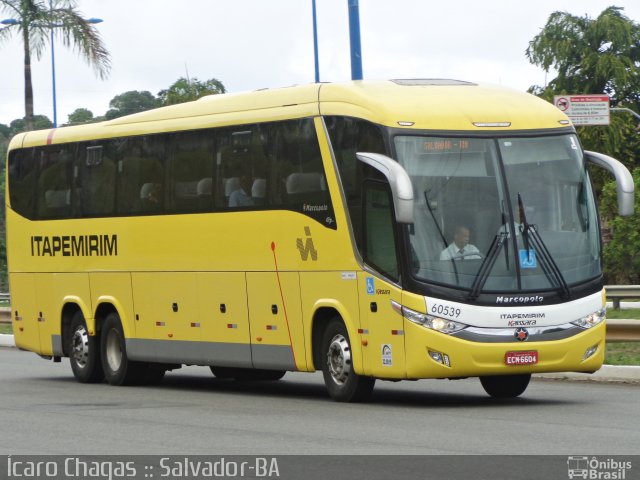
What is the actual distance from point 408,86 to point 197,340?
472cm

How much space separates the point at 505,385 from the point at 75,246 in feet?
24.5

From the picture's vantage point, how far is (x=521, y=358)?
53.1ft

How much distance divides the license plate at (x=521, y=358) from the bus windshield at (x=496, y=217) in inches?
25.7

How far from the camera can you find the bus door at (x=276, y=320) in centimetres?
1817

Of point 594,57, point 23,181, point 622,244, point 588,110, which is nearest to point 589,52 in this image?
point 594,57

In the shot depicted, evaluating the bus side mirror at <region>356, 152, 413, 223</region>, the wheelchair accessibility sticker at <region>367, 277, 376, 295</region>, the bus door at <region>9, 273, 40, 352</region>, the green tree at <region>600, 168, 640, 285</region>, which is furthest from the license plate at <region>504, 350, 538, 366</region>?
the green tree at <region>600, 168, 640, 285</region>

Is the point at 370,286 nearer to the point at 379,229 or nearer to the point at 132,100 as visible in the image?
the point at 379,229

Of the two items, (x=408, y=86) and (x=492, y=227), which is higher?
(x=408, y=86)

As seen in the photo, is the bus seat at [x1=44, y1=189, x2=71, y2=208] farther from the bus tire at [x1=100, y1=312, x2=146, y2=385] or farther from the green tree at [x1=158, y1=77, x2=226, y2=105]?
→ the green tree at [x1=158, y1=77, x2=226, y2=105]

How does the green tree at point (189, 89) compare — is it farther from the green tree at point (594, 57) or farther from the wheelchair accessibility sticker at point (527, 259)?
the wheelchair accessibility sticker at point (527, 259)
